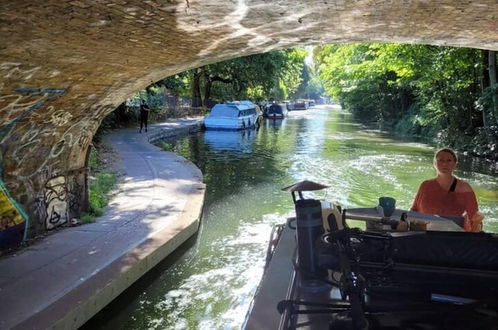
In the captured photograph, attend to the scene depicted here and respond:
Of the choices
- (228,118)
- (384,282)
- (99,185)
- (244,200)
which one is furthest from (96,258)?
(228,118)

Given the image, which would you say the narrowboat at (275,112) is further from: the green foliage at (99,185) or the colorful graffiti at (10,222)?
the colorful graffiti at (10,222)

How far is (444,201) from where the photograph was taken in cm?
574

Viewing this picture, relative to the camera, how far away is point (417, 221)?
5.09 meters

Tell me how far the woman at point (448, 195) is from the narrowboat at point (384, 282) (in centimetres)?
235

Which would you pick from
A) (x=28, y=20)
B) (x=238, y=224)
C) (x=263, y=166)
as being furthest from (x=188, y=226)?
(x=263, y=166)

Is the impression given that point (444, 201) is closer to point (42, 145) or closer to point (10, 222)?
point (42, 145)

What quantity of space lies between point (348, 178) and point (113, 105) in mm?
9722

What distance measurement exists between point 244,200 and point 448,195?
23.0 ft

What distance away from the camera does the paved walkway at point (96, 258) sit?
194 inches

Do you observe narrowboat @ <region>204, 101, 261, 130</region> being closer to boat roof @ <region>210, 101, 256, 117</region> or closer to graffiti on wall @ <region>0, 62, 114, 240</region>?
boat roof @ <region>210, 101, 256, 117</region>

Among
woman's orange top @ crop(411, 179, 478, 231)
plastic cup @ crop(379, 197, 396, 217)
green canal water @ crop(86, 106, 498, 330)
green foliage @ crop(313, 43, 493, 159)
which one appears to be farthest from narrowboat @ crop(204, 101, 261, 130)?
plastic cup @ crop(379, 197, 396, 217)

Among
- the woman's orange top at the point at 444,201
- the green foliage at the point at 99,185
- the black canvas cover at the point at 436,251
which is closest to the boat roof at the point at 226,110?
the green foliage at the point at 99,185

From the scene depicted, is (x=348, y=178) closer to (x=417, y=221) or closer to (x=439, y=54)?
(x=439, y=54)

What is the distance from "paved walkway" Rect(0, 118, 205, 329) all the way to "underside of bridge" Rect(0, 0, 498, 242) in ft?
2.50
